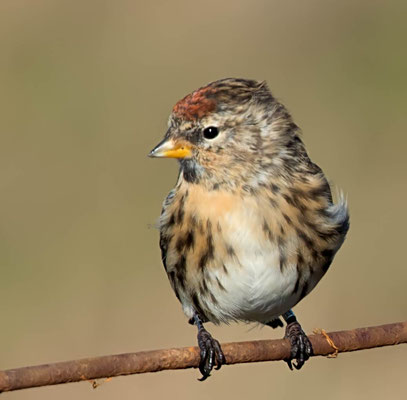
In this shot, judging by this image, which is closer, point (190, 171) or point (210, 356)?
point (210, 356)

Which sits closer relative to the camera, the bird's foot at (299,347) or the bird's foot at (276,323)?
the bird's foot at (299,347)

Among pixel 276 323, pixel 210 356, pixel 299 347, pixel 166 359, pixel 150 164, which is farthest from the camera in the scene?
pixel 150 164

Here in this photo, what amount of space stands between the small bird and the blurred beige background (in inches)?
33.4

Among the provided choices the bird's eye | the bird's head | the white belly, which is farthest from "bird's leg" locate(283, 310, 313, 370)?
the bird's eye

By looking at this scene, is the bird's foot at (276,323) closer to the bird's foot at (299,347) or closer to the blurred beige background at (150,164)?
the bird's foot at (299,347)

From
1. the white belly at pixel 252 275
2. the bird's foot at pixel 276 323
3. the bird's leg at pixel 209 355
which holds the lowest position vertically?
the bird's foot at pixel 276 323

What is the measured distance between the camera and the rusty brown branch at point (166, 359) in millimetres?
3037

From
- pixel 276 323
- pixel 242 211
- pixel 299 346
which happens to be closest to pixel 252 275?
pixel 242 211

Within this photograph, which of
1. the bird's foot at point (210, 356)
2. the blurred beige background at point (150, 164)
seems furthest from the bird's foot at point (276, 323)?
the bird's foot at point (210, 356)

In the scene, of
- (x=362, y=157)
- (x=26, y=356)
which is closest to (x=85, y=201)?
(x=26, y=356)

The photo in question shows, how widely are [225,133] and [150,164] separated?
4519 mm

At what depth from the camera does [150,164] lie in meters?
9.71

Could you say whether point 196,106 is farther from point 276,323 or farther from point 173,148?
point 276,323

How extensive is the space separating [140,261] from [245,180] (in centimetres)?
374
